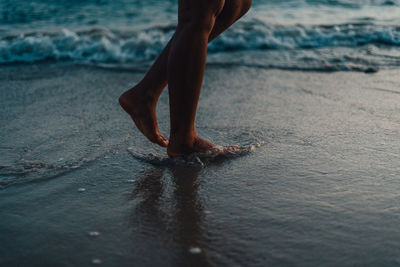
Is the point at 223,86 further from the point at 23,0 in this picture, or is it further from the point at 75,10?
the point at 23,0

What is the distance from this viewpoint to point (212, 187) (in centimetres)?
150

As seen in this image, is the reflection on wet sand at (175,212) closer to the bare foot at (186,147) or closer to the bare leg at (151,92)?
the bare foot at (186,147)

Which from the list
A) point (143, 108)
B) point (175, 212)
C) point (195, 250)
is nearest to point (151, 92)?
point (143, 108)

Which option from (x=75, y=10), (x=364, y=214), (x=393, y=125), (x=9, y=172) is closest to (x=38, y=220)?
(x=9, y=172)

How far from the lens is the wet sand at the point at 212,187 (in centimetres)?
110

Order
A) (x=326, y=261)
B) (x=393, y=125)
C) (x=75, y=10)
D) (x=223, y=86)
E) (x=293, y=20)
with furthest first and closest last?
(x=75, y=10), (x=293, y=20), (x=223, y=86), (x=393, y=125), (x=326, y=261)

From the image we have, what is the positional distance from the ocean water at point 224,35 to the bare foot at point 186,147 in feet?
7.33

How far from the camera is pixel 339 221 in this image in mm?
1218

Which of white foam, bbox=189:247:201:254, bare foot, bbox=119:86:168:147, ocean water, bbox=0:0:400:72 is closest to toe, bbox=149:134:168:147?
bare foot, bbox=119:86:168:147

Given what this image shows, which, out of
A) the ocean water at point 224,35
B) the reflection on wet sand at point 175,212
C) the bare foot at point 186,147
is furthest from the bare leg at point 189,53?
the ocean water at point 224,35

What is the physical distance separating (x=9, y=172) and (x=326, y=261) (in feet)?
3.84

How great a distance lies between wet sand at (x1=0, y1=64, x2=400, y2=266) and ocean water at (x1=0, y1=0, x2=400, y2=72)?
63.0 inches

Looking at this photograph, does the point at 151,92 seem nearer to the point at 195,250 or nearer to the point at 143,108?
the point at 143,108

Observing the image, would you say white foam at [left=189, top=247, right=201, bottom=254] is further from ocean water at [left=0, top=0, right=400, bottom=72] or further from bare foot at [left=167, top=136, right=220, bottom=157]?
ocean water at [left=0, top=0, right=400, bottom=72]
